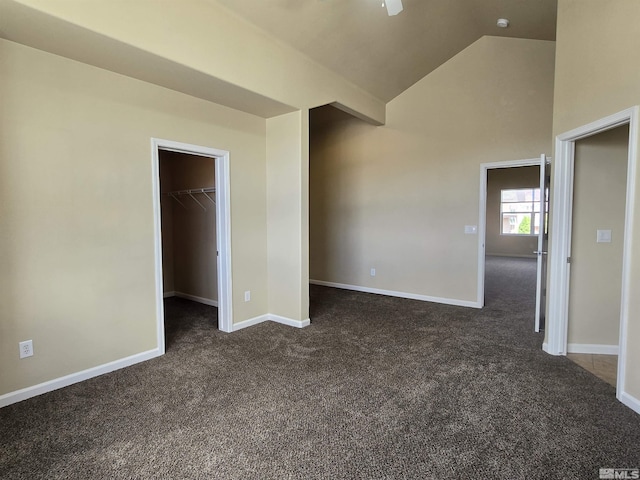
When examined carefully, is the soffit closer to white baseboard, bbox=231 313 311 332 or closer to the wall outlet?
the wall outlet

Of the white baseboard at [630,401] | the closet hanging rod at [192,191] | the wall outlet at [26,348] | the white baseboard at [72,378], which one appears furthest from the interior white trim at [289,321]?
the white baseboard at [630,401]

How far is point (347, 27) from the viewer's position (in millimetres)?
3596

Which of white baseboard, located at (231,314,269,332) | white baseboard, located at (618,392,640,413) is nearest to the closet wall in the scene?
white baseboard, located at (231,314,269,332)

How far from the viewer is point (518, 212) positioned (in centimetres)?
1090

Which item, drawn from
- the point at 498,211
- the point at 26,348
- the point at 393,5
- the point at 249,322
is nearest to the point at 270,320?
the point at 249,322

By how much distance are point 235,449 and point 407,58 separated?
4.68 m

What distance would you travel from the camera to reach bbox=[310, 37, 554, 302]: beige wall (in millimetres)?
4562

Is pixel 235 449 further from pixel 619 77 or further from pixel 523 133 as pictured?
pixel 523 133

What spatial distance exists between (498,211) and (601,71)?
30.6 feet

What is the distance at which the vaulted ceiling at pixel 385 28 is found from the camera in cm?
322

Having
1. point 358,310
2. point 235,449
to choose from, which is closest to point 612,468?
point 235,449

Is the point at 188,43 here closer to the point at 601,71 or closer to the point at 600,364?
the point at 601,71

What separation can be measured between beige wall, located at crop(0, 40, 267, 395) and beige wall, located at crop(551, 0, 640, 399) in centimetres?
344

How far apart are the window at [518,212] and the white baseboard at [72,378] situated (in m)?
10.9
